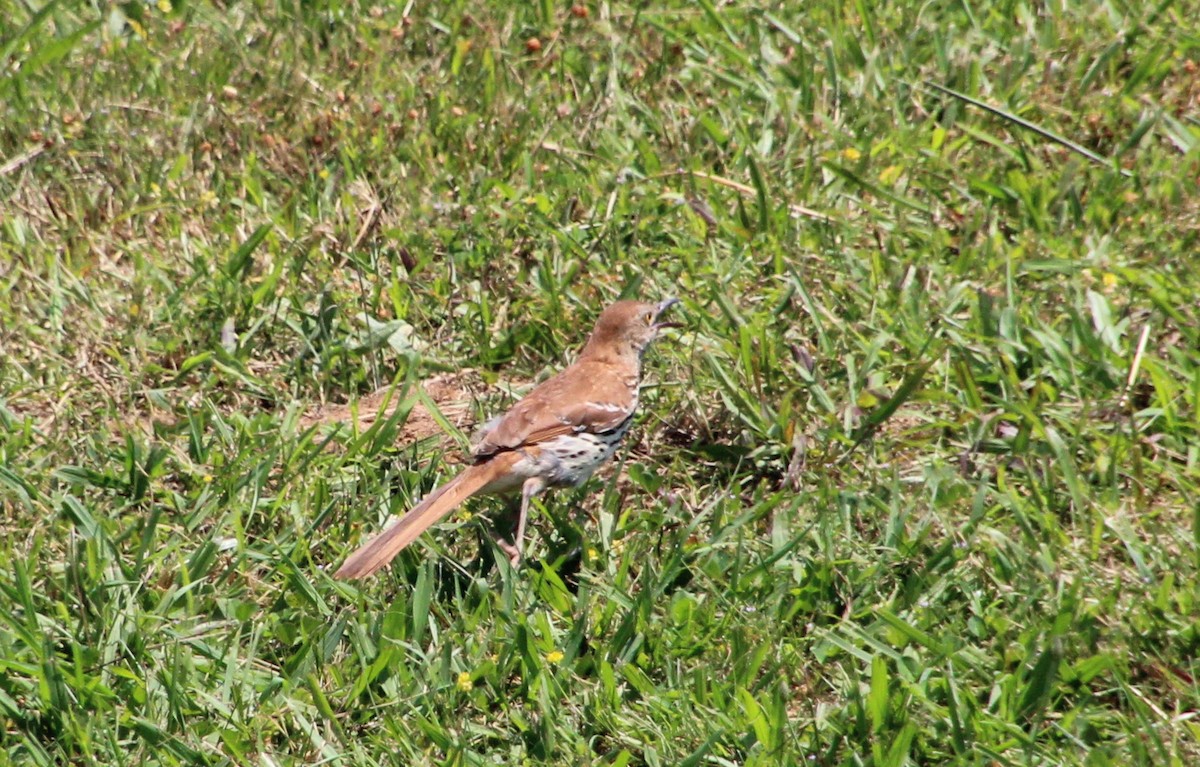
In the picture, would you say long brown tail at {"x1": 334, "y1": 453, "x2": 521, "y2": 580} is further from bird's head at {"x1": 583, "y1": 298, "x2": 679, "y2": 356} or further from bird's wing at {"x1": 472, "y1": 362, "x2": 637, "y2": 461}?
bird's head at {"x1": 583, "y1": 298, "x2": 679, "y2": 356}

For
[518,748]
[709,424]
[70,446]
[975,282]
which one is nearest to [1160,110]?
[975,282]

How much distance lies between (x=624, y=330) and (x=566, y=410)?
48 centimetres

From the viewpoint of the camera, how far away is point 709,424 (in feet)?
19.7

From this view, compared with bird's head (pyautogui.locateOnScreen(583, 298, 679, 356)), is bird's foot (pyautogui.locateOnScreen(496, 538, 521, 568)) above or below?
below

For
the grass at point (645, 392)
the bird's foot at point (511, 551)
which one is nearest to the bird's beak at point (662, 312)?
the grass at point (645, 392)

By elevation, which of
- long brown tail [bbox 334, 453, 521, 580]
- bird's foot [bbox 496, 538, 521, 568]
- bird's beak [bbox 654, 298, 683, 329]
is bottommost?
bird's foot [bbox 496, 538, 521, 568]

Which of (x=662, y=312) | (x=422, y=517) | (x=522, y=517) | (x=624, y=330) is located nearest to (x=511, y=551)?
(x=522, y=517)

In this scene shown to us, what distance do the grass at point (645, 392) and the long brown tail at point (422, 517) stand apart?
0.13 m

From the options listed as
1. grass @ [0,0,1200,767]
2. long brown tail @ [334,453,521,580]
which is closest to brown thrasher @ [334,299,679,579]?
long brown tail @ [334,453,521,580]

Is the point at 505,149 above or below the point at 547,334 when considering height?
above

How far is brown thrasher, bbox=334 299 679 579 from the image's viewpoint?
17.8 ft

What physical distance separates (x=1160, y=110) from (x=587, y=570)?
3.78 metres

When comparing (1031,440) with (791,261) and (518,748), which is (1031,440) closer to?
(791,261)

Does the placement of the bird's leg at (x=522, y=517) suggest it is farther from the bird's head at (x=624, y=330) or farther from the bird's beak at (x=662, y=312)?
the bird's beak at (x=662, y=312)
